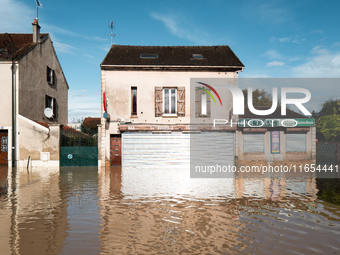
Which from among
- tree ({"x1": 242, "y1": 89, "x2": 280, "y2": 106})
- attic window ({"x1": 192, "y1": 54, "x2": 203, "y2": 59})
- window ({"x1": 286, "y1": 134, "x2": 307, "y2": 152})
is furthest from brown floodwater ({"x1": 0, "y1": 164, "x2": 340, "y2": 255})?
tree ({"x1": 242, "y1": 89, "x2": 280, "y2": 106})

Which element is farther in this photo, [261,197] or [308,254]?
[261,197]

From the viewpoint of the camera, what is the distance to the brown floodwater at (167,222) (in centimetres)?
411

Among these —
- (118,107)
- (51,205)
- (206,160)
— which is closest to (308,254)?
(51,205)

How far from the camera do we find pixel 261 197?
7770 mm

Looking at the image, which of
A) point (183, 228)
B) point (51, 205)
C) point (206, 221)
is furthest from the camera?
point (51, 205)

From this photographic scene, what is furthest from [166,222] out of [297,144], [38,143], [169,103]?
[297,144]

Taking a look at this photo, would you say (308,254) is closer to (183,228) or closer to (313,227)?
(313,227)

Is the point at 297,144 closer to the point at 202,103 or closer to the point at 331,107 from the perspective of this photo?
the point at 202,103

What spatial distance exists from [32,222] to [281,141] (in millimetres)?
18683

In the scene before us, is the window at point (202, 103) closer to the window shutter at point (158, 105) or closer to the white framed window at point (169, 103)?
the white framed window at point (169, 103)

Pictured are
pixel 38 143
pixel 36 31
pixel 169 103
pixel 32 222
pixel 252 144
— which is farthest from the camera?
pixel 252 144

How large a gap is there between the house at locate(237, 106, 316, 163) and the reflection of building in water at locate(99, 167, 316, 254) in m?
10.3

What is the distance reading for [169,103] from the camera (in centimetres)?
1756

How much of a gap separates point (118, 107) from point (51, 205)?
433 inches
